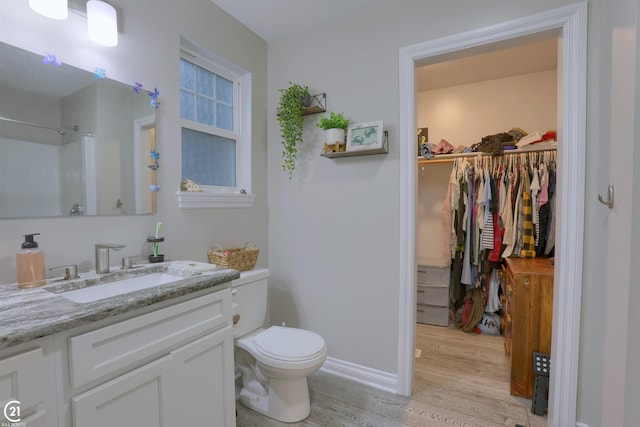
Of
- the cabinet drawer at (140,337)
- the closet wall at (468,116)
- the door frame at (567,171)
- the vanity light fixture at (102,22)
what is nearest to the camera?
the cabinet drawer at (140,337)

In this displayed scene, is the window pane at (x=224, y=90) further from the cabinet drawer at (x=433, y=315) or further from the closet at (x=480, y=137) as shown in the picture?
the cabinet drawer at (x=433, y=315)

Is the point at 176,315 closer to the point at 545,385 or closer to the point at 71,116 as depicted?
the point at 71,116

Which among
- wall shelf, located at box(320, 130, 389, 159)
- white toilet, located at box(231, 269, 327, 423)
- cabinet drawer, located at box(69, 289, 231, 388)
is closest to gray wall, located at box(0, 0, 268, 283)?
white toilet, located at box(231, 269, 327, 423)

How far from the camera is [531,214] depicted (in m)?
2.66

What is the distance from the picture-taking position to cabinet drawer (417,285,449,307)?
10.2 feet

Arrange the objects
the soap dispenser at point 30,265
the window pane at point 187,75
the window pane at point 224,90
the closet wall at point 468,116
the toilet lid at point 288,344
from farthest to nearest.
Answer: the closet wall at point 468,116, the window pane at point 224,90, the window pane at point 187,75, the toilet lid at point 288,344, the soap dispenser at point 30,265

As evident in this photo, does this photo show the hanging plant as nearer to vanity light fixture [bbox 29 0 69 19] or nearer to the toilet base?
vanity light fixture [bbox 29 0 69 19]

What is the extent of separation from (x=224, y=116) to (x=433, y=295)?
2.65 m

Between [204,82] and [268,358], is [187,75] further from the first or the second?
[268,358]

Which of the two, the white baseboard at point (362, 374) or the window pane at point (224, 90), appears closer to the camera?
the white baseboard at point (362, 374)

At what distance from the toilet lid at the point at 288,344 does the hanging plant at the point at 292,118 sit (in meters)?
1.20

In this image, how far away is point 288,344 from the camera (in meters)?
1.72

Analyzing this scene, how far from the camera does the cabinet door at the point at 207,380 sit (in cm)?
117

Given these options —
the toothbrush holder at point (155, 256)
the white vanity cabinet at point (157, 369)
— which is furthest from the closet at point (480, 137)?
the toothbrush holder at point (155, 256)
